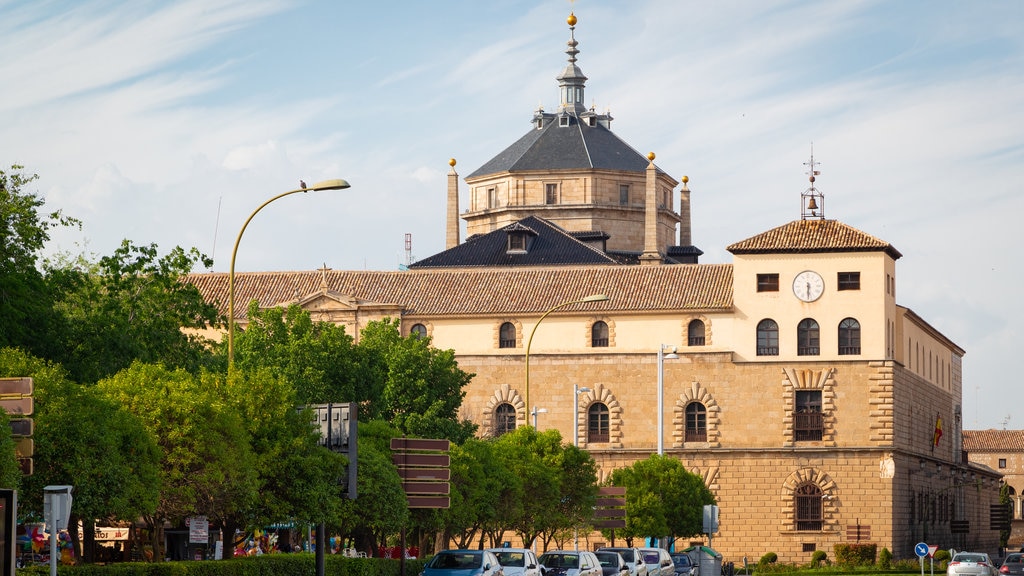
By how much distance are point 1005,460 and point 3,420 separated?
16210 centimetres

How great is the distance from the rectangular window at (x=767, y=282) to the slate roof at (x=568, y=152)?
2714 cm

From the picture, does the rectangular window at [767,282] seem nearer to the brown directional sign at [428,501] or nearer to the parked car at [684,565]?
the parked car at [684,565]

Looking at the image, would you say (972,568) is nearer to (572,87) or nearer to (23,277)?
(23,277)

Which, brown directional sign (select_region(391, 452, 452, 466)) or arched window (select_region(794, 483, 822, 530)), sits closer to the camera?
brown directional sign (select_region(391, 452, 452, 466))

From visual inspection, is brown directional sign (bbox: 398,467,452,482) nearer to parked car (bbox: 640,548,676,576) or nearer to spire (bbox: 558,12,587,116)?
parked car (bbox: 640,548,676,576)

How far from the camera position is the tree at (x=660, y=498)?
71.1m

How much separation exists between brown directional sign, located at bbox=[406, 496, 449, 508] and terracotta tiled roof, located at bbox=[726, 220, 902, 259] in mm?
46533

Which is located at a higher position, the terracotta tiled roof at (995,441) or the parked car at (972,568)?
the terracotta tiled roof at (995,441)

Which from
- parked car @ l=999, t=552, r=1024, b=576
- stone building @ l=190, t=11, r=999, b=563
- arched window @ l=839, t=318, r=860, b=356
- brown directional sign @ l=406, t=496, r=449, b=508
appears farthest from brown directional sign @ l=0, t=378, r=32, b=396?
arched window @ l=839, t=318, r=860, b=356

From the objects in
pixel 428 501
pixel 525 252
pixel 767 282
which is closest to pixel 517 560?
pixel 428 501

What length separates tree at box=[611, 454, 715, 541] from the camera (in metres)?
71.1

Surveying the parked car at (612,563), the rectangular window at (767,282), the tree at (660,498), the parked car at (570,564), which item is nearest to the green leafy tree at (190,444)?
the parked car at (570,564)

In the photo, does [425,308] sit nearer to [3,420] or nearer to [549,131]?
[549,131]

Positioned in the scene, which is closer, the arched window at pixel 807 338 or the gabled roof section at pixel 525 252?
the arched window at pixel 807 338
